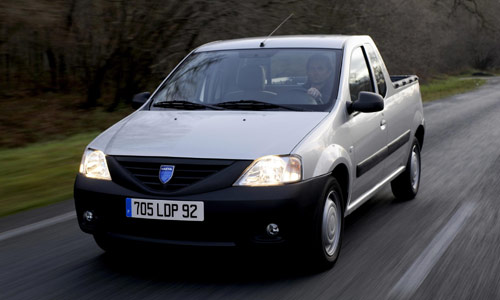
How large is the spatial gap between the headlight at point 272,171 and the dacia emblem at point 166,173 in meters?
0.42

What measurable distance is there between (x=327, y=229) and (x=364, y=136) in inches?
46.8

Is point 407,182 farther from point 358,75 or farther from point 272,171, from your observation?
point 272,171

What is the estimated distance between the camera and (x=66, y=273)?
4898mm

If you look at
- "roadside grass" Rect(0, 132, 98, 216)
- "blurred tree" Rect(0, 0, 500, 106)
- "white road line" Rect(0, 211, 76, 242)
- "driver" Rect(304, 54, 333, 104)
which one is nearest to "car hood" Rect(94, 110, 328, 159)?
"driver" Rect(304, 54, 333, 104)

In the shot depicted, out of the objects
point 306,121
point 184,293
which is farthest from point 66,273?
point 306,121

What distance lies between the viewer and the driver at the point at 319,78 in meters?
5.59

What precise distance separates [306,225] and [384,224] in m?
1.97

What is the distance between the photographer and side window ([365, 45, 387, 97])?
6750 millimetres

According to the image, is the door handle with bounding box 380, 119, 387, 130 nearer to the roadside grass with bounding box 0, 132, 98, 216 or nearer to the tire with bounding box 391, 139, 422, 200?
the tire with bounding box 391, 139, 422, 200

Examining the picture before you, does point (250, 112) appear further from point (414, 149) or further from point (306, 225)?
point (414, 149)

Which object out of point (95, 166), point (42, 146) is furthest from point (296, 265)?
point (42, 146)

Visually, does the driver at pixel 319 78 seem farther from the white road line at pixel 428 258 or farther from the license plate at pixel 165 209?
the license plate at pixel 165 209

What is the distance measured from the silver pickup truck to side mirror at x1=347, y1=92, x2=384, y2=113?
0.04 feet

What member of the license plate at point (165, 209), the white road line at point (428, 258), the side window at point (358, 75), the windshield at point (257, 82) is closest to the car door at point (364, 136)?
the side window at point (358, 75)
